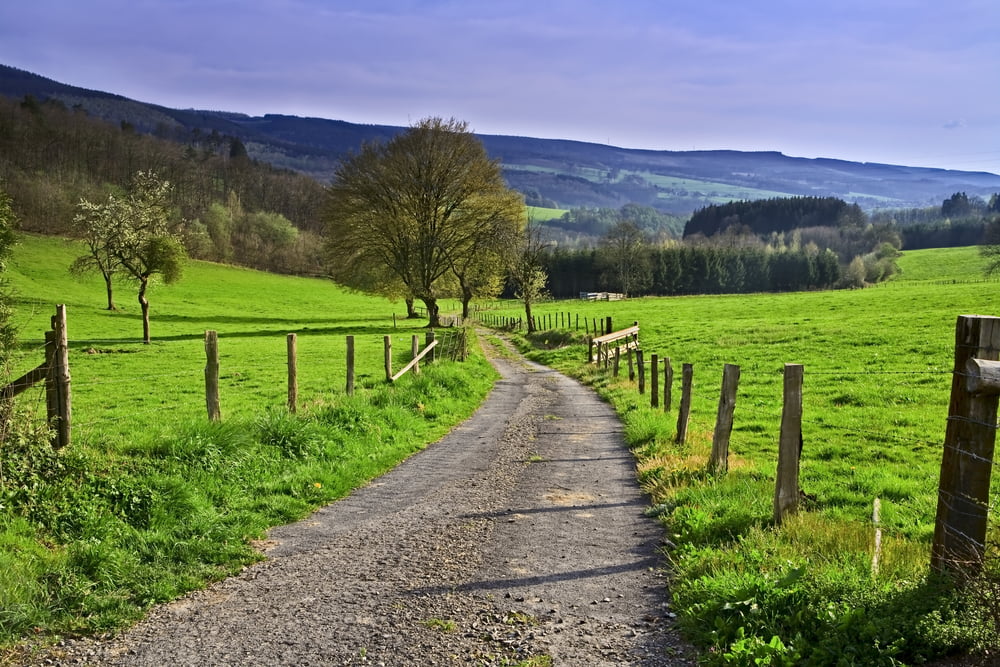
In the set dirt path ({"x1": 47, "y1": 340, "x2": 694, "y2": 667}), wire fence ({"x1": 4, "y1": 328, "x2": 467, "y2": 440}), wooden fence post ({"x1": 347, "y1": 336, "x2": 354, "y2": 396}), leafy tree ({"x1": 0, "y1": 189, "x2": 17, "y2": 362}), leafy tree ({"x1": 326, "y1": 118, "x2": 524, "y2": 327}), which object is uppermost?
leafy tree ({"x1": 326, "y1": 118, "x2": 524, "y2": 327})

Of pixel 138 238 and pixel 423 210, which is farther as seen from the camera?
pixel 423 210

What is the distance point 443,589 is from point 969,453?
4136mm

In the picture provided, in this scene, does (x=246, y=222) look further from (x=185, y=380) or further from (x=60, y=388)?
(x=60, y=388)

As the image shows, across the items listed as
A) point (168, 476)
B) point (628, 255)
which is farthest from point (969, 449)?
point (628, 255)

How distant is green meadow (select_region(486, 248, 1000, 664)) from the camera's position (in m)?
4.21

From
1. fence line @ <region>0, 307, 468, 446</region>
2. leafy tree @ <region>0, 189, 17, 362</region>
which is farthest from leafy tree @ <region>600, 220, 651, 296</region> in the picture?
leafy tree @ <region>0, 189, 17, 362</region>

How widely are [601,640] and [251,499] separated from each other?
16.8 ft

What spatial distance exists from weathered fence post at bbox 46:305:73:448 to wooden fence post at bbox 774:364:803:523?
792cm

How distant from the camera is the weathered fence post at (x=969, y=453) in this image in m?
4.39

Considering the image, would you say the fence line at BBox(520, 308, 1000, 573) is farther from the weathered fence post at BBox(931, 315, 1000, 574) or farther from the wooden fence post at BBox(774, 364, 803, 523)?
the wooden fence post at BBox(774, 364, 803, 523)

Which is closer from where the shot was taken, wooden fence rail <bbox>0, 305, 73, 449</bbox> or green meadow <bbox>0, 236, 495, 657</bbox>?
green meadow <bbox>0, 236, 495, 657</bbox>

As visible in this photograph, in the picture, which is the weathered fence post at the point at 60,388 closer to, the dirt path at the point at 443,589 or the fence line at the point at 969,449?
the dirt path at the point at 443,589

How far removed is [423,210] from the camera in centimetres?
4919

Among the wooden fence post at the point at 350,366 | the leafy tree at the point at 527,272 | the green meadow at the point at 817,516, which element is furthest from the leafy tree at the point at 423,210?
the wooden fence post at the point at 350,366
